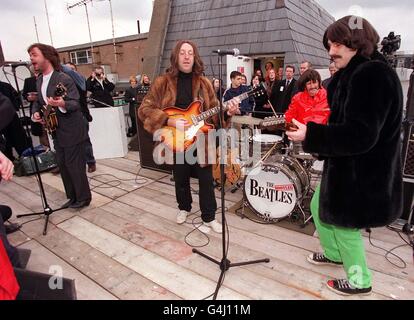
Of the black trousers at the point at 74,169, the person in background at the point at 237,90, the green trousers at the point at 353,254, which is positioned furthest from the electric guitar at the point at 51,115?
the green trousers at the point at 353,254

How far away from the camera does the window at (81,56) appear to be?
61.7 ft

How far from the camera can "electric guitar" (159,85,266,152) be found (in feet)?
7.97

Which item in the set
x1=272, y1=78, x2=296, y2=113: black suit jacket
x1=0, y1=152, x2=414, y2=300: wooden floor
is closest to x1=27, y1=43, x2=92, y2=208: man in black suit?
x1=0, y1=152, x2=414, y2=300: wooden floor

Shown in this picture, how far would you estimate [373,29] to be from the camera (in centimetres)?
143

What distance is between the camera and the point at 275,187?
8.58 ft

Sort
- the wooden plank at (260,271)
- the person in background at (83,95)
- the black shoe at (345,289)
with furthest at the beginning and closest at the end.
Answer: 1. the person in background at (83,95)
2. the wooden plank at (260,271)
3. the black shoe at (345,289)

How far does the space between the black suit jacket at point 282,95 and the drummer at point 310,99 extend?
4.41 ft

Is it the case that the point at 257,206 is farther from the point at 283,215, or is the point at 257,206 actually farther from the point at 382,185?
the point at 382,185

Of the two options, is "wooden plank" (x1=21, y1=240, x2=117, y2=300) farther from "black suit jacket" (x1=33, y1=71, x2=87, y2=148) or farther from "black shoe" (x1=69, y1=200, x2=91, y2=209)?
"black suit jacket" (x1=33, y1=71, x2=87, y2=148)

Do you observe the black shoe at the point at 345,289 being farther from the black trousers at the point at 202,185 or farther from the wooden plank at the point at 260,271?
the black trousers at the point at 202,185

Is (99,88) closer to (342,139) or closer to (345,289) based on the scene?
(342,139)

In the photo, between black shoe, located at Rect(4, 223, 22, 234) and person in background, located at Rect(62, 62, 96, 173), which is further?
person in background, located at Rect(62, 62, 96, 173)

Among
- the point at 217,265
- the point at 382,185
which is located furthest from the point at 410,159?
the point at 217,265

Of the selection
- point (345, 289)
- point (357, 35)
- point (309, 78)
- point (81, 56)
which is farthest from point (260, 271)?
point (81, 56)
